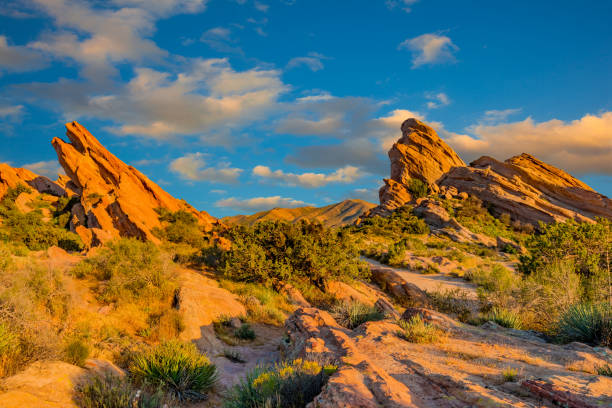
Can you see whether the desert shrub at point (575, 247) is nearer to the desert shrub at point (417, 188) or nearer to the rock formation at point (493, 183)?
the rock formation at point (493, 183)

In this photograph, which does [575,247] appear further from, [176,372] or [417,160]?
[417,160]

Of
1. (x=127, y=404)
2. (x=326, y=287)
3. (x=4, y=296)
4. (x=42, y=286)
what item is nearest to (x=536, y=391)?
(x=127, y=404)

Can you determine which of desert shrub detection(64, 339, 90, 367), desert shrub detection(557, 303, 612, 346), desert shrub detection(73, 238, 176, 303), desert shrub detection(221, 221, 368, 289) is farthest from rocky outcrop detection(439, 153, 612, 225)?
desert shrub detection(64, 339, 90, 367)

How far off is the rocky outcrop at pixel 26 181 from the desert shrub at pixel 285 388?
40.8m

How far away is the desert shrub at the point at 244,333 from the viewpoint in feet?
30.7

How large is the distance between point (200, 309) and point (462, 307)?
10.5 meters

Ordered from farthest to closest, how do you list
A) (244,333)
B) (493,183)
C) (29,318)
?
(493,183) → (244,333) → (29,318)

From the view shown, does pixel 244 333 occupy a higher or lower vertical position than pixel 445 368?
lower

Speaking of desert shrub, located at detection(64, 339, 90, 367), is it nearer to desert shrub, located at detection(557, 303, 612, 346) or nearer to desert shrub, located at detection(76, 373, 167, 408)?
desert shrub, located at detection(76, 373, 167, 408)

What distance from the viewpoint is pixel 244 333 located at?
9.40 metres

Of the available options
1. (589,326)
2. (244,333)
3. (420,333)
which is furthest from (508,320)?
(244,333)

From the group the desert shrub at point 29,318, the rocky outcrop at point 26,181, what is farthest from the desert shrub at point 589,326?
the rocky outcrop at point 26,181

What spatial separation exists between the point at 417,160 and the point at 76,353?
58.0 meters

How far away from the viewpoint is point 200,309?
974 cm
